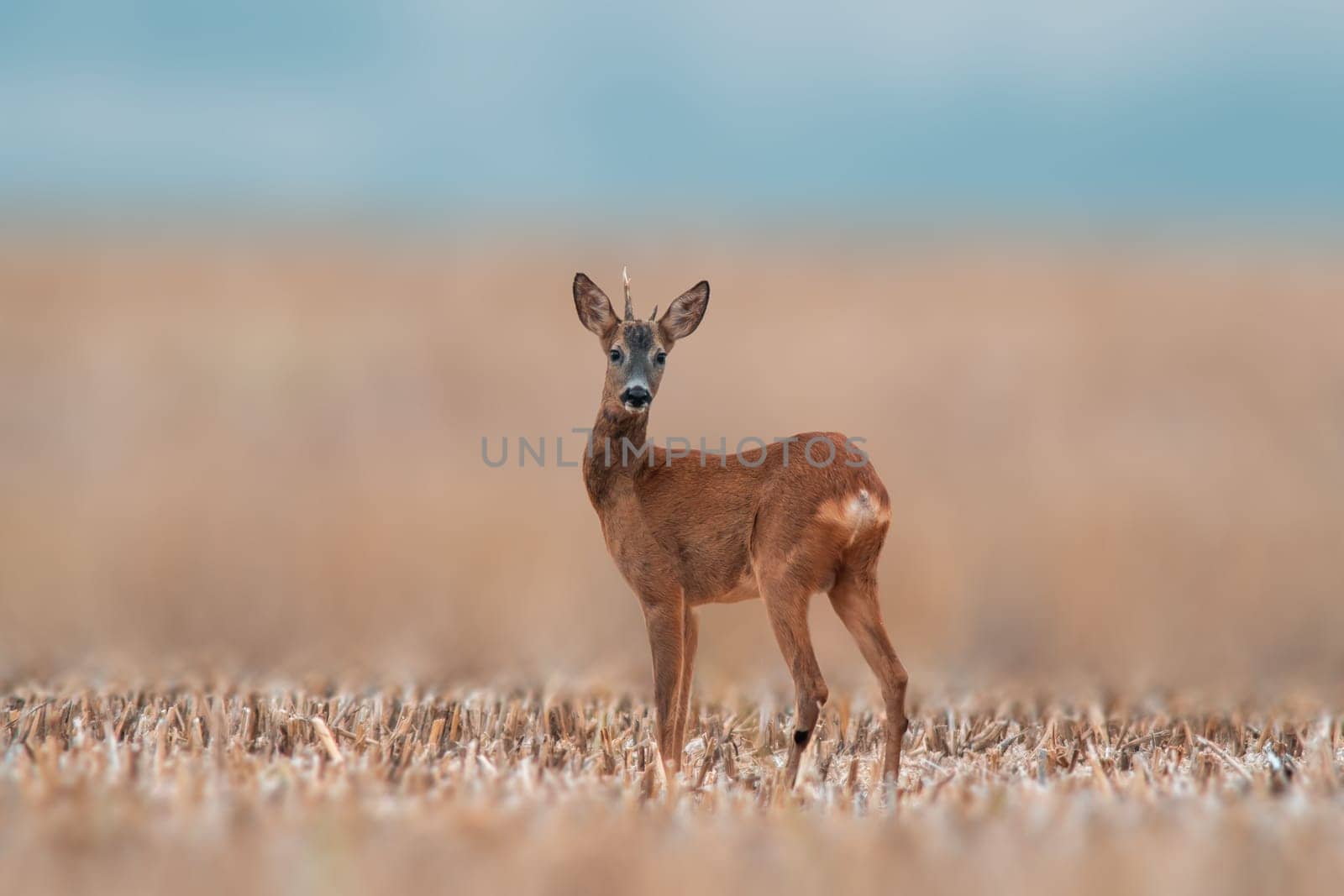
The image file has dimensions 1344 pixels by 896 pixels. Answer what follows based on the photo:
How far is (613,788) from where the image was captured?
5.07m

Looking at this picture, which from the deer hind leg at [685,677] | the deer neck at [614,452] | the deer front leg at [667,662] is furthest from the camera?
the deer neck at [614,452]

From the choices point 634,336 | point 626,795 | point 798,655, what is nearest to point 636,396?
point 634,336

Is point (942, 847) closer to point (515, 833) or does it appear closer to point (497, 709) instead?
point (515, 833)

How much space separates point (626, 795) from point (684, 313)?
2617 millimetres

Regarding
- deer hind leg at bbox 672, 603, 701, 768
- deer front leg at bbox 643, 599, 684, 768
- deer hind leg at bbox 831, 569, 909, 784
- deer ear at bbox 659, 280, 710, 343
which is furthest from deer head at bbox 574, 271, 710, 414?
deer hind leg at bbox 831, 569, 909, 784

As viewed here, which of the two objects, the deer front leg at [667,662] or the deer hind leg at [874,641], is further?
the deer front leg at [667,662]

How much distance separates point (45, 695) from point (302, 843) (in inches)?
173

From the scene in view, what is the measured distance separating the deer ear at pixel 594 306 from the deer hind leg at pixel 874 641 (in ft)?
5.75

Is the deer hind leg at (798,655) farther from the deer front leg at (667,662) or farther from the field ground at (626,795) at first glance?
the deer front leg at (667,662)

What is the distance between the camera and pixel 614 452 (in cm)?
664

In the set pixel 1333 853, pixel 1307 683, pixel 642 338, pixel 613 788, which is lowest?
pixel 1307 683

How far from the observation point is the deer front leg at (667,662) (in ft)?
20.0

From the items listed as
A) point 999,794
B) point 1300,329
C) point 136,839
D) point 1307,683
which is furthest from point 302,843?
point 1300,329

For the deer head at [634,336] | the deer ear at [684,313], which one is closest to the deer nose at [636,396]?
the deer head at [634,336]
